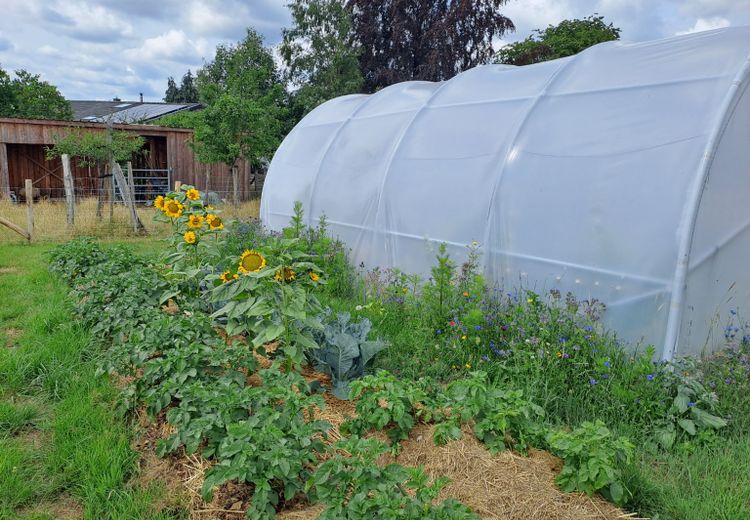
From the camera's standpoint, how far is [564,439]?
2402 millimetres

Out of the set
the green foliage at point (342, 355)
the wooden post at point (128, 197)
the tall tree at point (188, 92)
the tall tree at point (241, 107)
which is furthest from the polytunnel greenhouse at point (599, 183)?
the tall tree at point (188, 92)

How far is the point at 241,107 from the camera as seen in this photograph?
44.1 ft

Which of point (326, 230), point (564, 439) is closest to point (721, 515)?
point (564, 439)

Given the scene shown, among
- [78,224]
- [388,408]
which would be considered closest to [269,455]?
[388,408]

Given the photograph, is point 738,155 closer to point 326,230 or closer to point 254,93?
point 326,230

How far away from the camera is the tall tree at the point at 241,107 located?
44.7ft

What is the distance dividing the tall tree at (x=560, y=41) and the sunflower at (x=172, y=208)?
64.3 feet

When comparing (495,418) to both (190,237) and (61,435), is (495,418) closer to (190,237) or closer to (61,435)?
(61,435)

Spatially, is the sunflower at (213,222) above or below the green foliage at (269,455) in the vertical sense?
above

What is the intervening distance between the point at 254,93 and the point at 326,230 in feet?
36.7

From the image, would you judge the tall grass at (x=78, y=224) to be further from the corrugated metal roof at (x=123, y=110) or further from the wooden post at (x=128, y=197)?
the corrugated metal roof at (x=123, y=110)

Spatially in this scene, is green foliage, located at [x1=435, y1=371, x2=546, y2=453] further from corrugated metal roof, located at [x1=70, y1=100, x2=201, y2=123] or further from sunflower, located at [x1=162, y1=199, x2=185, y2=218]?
corrugated metal roof, located at [x1=70, y1=100, x2=201, y2=123]

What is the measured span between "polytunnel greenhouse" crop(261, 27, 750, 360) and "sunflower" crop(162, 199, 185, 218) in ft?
7.28

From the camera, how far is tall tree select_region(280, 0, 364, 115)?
57.3ft
